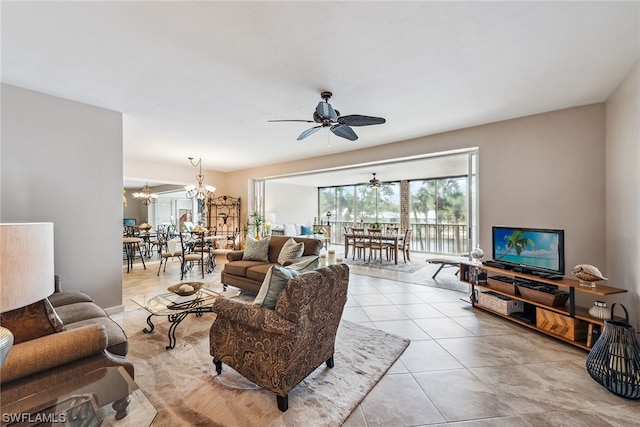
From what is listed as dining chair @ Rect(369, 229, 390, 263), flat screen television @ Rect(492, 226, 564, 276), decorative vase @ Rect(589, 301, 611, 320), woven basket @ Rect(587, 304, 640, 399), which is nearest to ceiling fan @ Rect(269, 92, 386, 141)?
flat screen television @ Rect(492, 226, 564, 276)

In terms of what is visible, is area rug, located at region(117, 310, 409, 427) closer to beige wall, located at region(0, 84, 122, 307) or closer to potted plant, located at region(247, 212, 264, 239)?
beige wall, located at region(0, 84, 122, 307)

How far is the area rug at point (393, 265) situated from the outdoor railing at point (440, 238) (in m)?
2.18

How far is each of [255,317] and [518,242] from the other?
3.25 meters

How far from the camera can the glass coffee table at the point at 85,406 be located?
1053 mm

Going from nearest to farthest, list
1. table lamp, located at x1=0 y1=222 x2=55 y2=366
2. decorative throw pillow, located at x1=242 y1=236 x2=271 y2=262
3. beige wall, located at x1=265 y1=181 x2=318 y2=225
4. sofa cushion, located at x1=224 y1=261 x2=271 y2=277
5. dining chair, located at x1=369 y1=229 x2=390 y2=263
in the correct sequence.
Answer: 1. table lamp, located at x1=0 y1=222 x2=55 y2=366
2. sofa cushion, located at x1=224 y1=261 x2=271 y2=277
3. decorative throw pillow, located at x1=242 y1=236 x2=271 y2=262
4. dining chair, located at x1=369 y1=229 x2=390 y2=263
5. beige wall, located at x1=265 y1=181 x2=318 y2=225

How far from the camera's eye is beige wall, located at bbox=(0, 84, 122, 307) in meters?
2.68

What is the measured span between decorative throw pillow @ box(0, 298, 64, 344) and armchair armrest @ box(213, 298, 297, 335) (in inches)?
35.2

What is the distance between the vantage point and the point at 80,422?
107 cm

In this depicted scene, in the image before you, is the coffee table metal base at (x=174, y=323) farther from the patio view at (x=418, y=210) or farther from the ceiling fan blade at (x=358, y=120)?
the patio view at (x=418, y=210)

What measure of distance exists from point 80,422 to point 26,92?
3487mm

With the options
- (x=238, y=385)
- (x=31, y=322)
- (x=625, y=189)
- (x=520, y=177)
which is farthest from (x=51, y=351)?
(x=520, y=177)

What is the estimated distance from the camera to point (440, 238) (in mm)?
8445

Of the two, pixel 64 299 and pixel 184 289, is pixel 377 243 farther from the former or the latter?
pixel 64 299

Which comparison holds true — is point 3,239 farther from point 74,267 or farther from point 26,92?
point 26,92
